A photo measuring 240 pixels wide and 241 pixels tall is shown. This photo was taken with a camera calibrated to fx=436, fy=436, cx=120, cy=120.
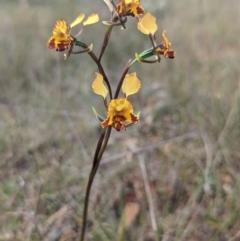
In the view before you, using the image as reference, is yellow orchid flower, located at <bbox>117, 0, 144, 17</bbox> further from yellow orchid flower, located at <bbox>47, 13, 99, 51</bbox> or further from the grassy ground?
the grassy ground

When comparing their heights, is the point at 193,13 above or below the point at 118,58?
above

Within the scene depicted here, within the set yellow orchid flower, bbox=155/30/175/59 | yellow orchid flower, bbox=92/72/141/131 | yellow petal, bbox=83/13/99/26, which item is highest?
yellow petal, bbox=83/13/99/26

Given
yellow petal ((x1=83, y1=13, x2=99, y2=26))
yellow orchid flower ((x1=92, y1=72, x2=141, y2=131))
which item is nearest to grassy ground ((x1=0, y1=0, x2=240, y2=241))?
yellow orchid flower ((x1=92, y1=72, x2=141, y2=131))

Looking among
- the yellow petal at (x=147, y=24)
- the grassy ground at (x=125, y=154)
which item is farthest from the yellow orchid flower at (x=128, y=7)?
the grassy ground at (x=125, y=154)

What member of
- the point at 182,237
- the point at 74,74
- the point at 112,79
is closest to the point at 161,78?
the point at 112,79

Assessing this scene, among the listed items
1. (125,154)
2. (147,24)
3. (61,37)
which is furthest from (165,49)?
(125,154)

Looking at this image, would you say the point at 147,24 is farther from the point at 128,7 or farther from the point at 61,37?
the point at 61,37

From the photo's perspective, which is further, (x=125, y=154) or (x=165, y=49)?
(x=125, y=154)

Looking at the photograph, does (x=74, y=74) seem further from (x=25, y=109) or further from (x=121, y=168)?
(x=121, y=168)
